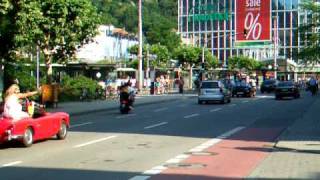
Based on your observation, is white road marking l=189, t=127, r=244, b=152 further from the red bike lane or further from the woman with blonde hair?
the woman with blonde hair

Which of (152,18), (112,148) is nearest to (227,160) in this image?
(112,148)

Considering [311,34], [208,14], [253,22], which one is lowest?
[311,34]

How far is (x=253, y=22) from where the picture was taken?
62.2m

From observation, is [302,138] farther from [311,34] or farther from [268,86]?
[268,86]

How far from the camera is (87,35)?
1494 inches

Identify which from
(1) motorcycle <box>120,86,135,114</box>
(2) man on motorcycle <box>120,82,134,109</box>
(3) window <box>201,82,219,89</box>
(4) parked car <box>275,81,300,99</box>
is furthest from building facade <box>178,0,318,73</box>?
(1) motorcycle <box>120,86,135,114</box>

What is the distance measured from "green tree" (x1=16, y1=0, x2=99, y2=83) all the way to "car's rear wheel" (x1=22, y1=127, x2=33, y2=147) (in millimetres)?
10361

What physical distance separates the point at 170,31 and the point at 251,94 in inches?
3286

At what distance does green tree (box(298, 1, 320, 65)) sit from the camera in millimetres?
55250

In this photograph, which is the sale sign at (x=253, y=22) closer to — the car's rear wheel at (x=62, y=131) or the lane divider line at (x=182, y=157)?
the lane divider line at (x=182, y=157)

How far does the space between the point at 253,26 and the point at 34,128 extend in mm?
47314

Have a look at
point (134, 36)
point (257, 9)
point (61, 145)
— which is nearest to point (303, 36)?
point (257, 9)

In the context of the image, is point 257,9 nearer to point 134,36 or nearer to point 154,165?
point 154,165

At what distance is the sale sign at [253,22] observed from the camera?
2363 inches
